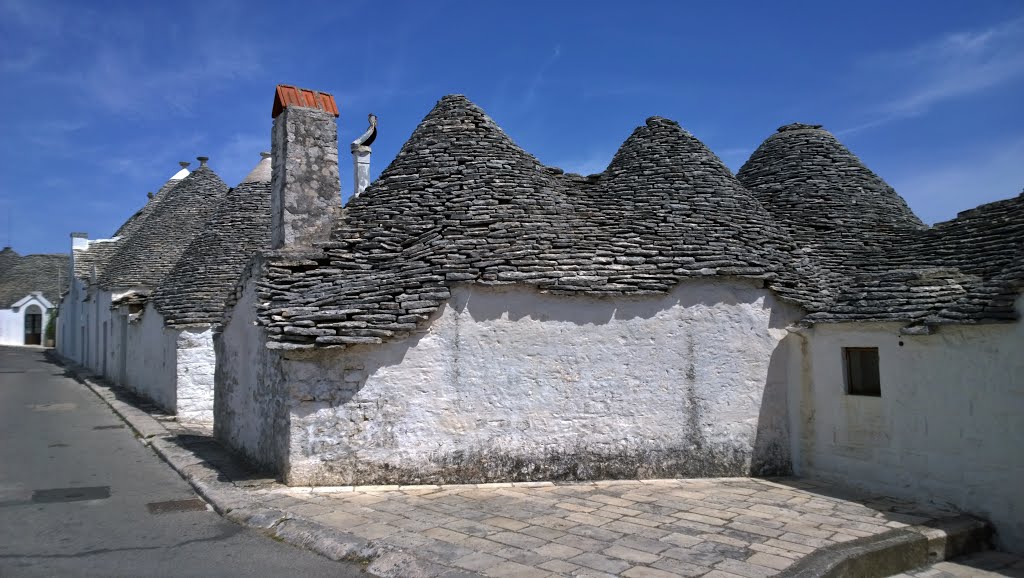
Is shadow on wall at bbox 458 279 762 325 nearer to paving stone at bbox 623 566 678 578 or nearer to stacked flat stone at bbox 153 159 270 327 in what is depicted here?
paving stone at bbox 623 566 678 578

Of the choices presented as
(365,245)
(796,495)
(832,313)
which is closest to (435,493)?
(365,245)

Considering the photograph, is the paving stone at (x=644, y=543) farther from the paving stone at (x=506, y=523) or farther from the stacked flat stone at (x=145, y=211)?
the stacked flat stone at (x=145, y=211)

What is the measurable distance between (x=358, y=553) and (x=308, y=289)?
385cm

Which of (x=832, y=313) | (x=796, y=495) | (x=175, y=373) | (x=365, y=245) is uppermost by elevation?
(x=365, y=245)

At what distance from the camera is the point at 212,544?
18.0ft

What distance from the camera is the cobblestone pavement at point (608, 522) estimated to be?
4.97 meters

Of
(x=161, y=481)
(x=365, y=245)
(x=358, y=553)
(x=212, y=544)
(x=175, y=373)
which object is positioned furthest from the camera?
(x=175, y=373)

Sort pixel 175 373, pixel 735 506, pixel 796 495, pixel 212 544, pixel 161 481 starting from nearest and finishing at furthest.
→ pixel 212 544 → pixel 735 506 → pixel 796 495 → pixel 161 481 → pixel 175 373

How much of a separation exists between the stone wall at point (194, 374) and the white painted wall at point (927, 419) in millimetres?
10904

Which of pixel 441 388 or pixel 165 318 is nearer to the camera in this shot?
pixel 441 388

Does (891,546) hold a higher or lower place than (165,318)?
lower

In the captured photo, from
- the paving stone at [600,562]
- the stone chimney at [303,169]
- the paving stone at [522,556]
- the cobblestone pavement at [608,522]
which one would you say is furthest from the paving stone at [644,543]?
the stone chimney at [303,169]

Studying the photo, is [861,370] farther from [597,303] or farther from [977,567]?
[597,303]

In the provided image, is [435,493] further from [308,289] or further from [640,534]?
[308,289]
